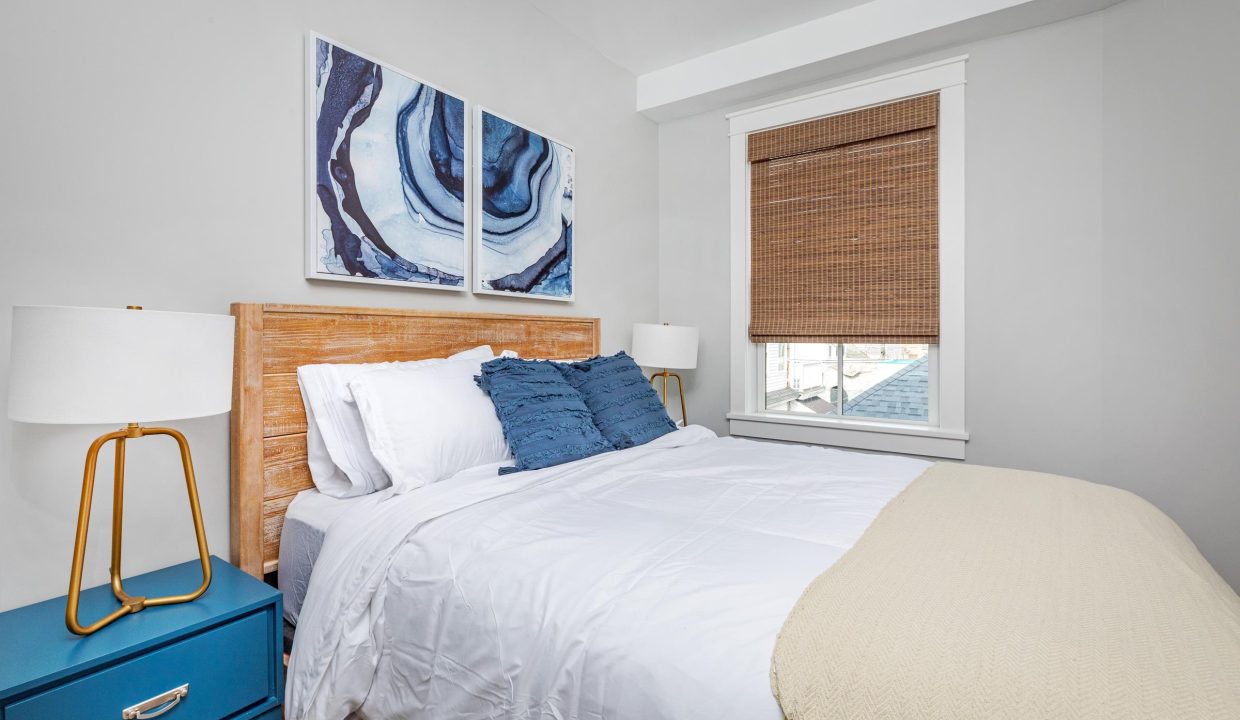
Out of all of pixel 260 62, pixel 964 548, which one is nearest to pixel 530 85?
pixel 260 62

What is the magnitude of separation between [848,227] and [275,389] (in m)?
2.75

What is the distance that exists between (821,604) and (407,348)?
1.68 m

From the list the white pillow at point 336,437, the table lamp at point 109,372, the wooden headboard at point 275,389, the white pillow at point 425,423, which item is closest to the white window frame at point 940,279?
the white pillow at point 425,423

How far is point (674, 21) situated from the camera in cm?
297

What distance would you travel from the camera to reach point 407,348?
2141 mm

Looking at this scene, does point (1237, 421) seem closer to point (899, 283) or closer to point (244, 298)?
point (899, 283)

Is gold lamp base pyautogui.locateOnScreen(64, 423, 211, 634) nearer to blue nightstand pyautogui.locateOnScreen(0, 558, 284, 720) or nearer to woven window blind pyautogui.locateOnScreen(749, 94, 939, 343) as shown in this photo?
blue nightstand pyautogui.locateOnScreen(0, 558, 284, 720)

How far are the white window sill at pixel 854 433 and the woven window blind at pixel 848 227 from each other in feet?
1.48

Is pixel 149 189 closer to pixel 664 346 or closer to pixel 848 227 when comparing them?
pixel 664 346

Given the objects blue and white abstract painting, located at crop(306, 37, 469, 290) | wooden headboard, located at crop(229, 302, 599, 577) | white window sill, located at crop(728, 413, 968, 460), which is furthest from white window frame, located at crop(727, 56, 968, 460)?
wooden headboard, located at crop(229, 302, 599, 577)

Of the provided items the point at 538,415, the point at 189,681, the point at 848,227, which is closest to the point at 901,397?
the point at 848,227

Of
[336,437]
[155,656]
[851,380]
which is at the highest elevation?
[851,380]

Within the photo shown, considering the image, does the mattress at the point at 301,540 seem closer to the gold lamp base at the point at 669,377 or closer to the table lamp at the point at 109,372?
the table lamp at the point at 109,372

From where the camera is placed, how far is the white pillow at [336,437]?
5.77ft
